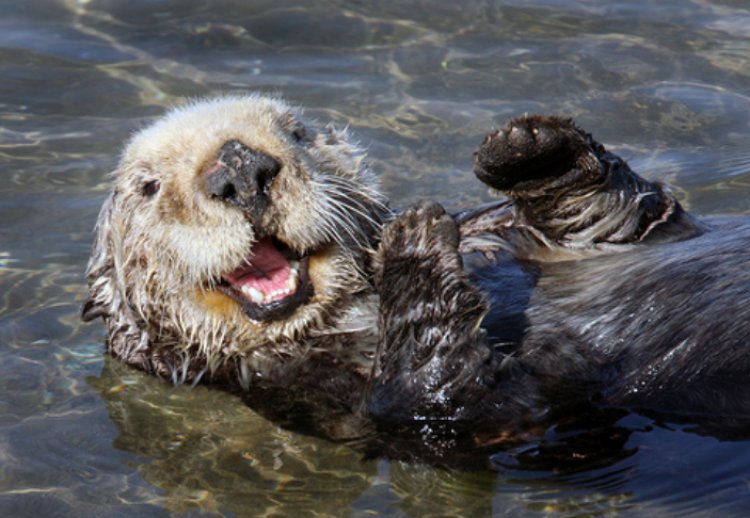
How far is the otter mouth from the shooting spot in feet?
15.0

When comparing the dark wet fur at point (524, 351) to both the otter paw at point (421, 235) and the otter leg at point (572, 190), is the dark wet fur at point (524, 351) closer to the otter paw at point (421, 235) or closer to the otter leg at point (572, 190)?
the otter paw at point (421, 235)

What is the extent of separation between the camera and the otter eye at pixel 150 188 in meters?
4.73

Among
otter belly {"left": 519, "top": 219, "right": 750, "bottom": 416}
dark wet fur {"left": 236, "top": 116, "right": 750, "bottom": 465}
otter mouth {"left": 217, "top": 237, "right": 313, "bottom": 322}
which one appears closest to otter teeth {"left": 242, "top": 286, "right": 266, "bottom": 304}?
otter mouth {"left": 217, "top": 237, "right": 313, "bottom": 322}

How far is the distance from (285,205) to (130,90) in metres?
3.54

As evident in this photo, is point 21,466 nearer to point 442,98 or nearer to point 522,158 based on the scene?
point 522,158

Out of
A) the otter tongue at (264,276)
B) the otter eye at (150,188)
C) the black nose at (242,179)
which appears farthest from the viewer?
the otter eye at (150,188)

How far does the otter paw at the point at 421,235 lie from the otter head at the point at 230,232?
21 centimetres

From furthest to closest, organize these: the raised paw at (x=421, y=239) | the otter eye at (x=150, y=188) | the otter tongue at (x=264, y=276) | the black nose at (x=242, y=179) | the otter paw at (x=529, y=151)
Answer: the otter paw at (x=529, y=151) < the otter eye at (x=150, y=188) < the otter tongue at (x=264, y=276) < the raised paw at (x=421, y=239) < the black nose at (x=242, y=179)

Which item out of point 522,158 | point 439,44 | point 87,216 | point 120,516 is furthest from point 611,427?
point 439,44

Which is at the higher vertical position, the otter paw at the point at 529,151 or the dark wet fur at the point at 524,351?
the otter paw at the point at 529,151

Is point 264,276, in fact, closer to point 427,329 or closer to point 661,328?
point 427,329

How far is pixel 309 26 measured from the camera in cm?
839

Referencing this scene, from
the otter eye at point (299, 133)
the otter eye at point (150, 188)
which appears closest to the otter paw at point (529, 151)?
the otter eye at point (299, 133)

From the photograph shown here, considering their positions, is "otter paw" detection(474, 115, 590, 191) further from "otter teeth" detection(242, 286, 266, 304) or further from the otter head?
"otter teeth" detection(242, 286, 266, 304)
